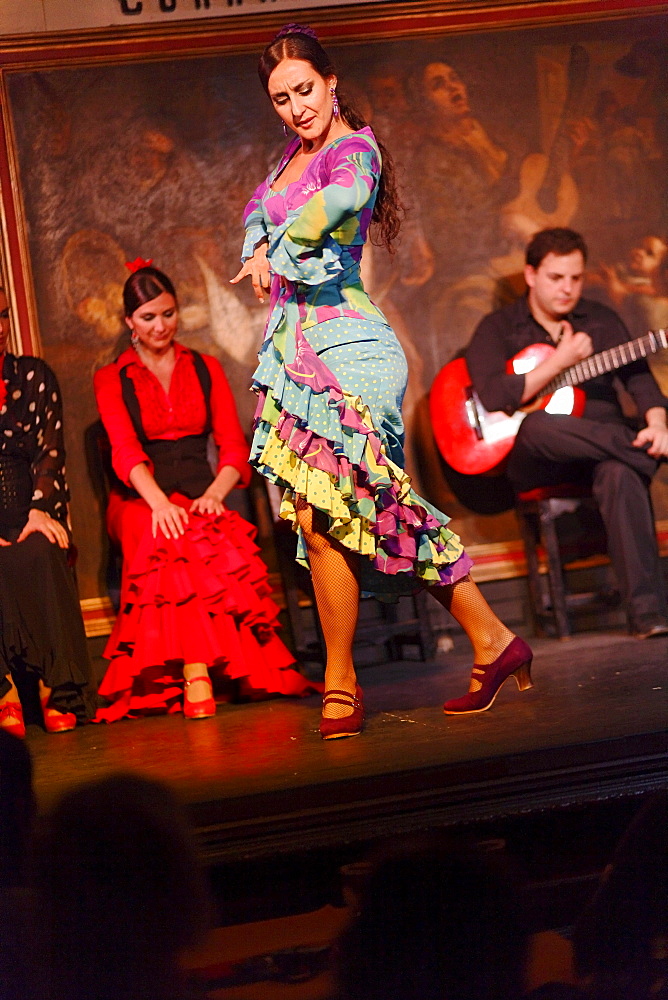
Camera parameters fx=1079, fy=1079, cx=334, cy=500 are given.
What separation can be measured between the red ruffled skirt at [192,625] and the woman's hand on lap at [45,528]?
264 mm

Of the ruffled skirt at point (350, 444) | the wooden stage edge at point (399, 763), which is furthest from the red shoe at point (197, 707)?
the ruffled skirt at point (350, 444)

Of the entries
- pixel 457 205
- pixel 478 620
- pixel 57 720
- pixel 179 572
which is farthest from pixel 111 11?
pixel 478 620

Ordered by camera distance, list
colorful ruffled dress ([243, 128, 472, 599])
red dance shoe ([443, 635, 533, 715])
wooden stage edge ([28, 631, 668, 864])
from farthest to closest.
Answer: red dance shoe ([443, 635, 533, 715]) → colorful ruffled dress ([243, 128, 472, 599]) → wooden stage edge ([28, 631, 668, 864])

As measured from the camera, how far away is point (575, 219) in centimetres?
488

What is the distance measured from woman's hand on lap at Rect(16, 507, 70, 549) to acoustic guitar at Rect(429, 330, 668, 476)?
1.70 meters

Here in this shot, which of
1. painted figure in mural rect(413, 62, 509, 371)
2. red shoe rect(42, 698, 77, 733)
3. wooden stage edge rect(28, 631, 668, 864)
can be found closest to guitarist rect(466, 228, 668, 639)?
painted figure in mural rect(413, 62, 509, 371)

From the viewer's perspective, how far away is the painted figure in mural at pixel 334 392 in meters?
2.64

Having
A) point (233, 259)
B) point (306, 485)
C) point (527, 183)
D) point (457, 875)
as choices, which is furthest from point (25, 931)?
point (527, 183)

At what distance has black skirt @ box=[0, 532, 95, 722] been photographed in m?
3.60

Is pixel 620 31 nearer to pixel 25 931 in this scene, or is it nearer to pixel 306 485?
pixel 306 485

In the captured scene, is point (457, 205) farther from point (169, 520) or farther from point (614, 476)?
point (169, 520)

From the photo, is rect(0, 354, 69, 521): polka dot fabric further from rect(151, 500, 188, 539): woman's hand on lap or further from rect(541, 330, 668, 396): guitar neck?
rect(541, 330, 668, 396): guitar neck

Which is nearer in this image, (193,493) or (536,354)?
(193,493)

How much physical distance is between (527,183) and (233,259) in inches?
53.9
